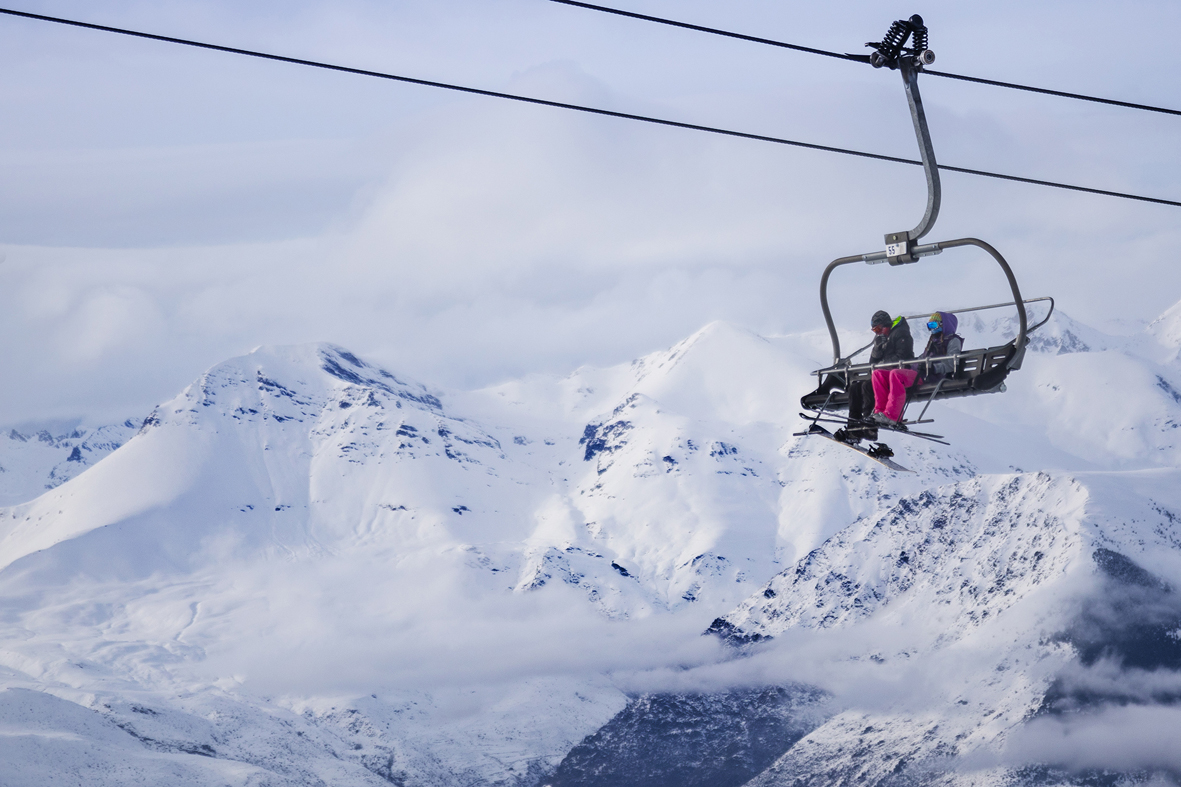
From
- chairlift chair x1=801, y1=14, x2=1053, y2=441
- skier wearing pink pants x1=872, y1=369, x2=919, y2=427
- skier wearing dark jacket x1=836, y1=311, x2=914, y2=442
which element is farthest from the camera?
skier wearing dark jacket x1=836, y1=311, x2=914, y2=442

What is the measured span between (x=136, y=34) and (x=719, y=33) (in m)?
8.67

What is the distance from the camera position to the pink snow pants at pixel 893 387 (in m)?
26.8

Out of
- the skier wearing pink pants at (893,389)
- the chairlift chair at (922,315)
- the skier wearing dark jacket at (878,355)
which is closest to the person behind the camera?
the chairlift chair at (922,315)

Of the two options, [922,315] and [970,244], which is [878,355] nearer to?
[922,315]

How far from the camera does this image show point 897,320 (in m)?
28.7

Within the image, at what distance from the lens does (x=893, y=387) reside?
88.2 ft

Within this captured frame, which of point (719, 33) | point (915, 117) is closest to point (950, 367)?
point (915, 117)

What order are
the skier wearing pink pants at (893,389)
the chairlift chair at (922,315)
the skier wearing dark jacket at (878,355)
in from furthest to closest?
the skier wearing dark jacket at (878,355) → the skier wearing pink pants at (893,389) → the chairlift chair at (922,315)

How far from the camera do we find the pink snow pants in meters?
26.8

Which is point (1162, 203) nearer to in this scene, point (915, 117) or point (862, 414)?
point (915, 117)

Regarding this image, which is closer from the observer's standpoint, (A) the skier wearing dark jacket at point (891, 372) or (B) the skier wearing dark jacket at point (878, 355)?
(A) the skier wearing dark jacket at point (891, 372)

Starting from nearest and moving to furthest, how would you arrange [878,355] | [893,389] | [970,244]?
[970,244], [893,389], [878,355]

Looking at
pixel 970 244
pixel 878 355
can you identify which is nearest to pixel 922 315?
pixel 878 355

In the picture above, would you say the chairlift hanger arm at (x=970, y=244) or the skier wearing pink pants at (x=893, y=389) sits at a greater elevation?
the chairlift hanger arm at (x=970, y=244)
